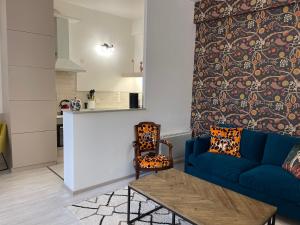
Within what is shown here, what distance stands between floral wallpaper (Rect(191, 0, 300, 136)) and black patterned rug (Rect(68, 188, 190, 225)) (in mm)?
1894

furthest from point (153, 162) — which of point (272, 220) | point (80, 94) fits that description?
point (80, 94)

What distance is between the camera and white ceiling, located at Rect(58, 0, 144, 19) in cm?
475

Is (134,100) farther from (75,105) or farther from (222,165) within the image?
(222,165)

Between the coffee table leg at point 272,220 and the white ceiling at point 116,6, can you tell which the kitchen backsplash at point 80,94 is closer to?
the white ceiling at point 116,6

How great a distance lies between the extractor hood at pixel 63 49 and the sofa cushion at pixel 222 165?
306 centimetres

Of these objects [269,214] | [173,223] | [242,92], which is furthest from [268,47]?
[173,223]

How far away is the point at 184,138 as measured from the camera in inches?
160

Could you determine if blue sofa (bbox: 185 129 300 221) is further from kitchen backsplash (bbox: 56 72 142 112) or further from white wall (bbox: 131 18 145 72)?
white wall (bbox: 131 18 145 72)

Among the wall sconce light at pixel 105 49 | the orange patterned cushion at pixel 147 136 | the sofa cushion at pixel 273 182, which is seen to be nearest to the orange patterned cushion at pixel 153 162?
the orange patterned cushion at pixel 147 136

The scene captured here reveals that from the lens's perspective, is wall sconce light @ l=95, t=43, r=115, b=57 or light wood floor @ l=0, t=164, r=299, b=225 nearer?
light wood floor @ l=0, t=164, r=299, b=225

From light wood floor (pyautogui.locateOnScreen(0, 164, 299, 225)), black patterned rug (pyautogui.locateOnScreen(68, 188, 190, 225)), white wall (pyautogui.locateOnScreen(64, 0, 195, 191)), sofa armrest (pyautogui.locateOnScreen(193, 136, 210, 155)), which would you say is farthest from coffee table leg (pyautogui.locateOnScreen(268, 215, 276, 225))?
white wall (pyautogui.locateOnScreen(64, 0, 195, 191))

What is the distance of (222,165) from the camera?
9.35 ft

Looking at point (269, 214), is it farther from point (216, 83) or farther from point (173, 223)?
point (216, 83)

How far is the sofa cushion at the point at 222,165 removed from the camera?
272 cm
